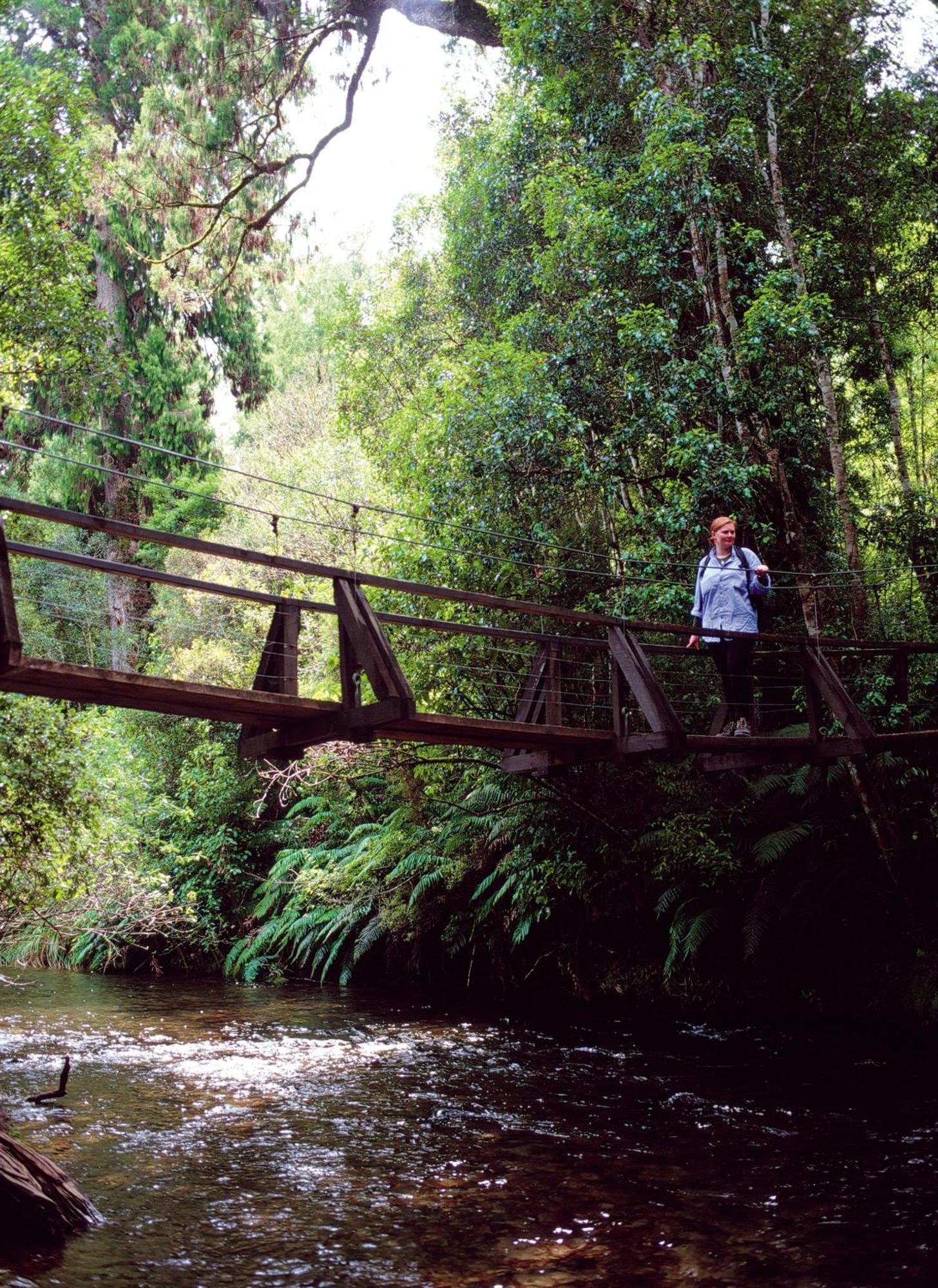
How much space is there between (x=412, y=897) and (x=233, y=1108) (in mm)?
5351

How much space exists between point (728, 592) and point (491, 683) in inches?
127

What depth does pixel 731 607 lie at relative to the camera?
333 inches

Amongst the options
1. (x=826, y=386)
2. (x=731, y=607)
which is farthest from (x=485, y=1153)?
(x=826, y=386)

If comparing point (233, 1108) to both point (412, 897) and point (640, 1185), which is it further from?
point (412, 897)

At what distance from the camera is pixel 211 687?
19.1 feet

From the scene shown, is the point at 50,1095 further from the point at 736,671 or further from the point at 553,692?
the point at 736,671

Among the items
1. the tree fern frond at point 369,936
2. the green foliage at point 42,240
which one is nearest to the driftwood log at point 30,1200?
the green foliage at point 42,240

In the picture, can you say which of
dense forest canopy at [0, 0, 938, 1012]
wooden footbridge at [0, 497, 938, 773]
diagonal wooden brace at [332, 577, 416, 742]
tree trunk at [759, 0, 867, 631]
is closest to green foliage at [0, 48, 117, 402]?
dense forest canopy at [0, 0, 938, 1012]

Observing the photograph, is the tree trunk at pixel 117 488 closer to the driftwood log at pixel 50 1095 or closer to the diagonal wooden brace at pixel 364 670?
the driftwood log at pixel 50 1095

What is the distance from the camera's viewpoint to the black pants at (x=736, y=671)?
328 inches

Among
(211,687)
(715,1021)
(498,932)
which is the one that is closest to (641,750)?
(211,687)

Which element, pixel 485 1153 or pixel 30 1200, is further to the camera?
pixel 485 1153

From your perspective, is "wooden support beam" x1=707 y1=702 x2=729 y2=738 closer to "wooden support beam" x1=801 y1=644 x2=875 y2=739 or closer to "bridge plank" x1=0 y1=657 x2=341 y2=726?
"wooden support beam" x1=801 y1=644 x2=875 y2=739

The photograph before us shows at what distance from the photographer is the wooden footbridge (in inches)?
221
